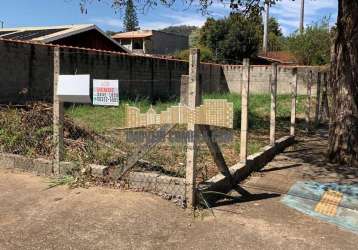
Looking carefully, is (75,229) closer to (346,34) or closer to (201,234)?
(201,234)

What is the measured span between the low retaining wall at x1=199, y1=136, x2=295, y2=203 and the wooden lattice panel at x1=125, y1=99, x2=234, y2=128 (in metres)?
0.77

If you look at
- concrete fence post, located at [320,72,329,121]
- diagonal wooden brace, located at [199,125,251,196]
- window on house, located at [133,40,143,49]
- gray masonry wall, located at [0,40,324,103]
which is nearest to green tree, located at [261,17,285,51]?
window on house, located at [133,40,143,49]

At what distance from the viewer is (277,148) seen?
9.59m

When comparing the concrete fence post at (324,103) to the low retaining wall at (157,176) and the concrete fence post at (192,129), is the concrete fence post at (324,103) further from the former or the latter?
the concrete fence post at (192,129)

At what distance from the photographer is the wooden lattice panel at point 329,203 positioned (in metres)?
5.76

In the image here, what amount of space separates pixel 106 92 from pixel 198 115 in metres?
1.33

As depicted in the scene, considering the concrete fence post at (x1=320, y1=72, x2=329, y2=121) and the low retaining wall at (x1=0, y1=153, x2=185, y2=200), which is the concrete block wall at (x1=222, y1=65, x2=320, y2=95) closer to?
the concrete fence post at (x1=320, y1=72, x2=329, y2=121)

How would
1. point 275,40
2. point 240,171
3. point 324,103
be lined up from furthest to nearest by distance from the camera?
point 275,40 → point 324,103 → point 240,171

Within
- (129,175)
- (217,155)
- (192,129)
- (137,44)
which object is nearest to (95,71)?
(129,175)

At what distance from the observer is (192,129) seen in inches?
214

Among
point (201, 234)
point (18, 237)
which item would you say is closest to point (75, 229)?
point (18, 237)

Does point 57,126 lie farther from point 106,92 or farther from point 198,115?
point 198,115

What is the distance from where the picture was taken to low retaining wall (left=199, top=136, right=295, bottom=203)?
577 centimetres

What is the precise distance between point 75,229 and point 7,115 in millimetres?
3785
